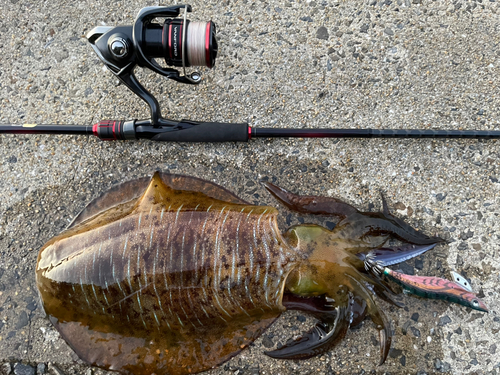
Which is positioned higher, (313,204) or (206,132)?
(206,132)

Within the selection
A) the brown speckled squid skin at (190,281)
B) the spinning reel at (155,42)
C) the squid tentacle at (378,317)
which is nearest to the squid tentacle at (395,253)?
the brown speckled squid skin at (190,281)

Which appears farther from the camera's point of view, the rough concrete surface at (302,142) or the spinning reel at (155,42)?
the rough concrete surface at (302,142)

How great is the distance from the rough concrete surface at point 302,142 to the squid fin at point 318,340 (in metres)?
0.11

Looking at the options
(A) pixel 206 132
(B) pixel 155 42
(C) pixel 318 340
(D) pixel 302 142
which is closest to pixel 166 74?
(B) pixel 155 42

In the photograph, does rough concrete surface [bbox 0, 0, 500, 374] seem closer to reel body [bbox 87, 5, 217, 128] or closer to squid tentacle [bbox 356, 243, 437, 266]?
squid tentacle [bbox 356, 243, 437, 266]

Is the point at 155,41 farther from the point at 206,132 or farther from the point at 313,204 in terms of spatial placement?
the point at 313,204

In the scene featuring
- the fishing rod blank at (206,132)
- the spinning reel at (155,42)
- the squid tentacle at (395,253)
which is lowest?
the squid tentacle at (395,253)

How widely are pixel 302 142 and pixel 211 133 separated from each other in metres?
0.65

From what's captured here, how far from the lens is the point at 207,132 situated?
7.54 ft

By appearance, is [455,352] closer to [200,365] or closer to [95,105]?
[200,365]

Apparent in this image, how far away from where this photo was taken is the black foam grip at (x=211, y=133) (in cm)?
229

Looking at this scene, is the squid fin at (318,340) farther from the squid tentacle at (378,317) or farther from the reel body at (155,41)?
the reel body at (155,41)

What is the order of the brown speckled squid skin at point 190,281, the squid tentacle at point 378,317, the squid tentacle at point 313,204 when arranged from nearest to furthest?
the brown speckled squid skin at point 190,281
the squid tentacle at point 378,317
the squid tentacle at point 313,204

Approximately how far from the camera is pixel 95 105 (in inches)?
101
